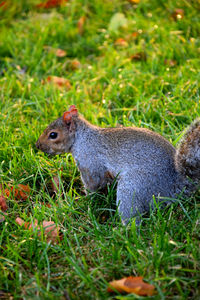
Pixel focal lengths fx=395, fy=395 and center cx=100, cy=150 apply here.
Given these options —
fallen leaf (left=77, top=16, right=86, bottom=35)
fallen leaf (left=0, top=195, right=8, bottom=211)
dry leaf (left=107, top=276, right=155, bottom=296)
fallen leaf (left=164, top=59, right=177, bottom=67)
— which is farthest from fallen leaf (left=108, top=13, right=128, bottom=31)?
dry leaf (left=107, top=276, right=155, bottom=296)

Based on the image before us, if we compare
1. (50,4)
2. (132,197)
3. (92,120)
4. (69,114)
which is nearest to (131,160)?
(132,197)

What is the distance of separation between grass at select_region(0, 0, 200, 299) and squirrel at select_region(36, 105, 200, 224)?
0.10 meters

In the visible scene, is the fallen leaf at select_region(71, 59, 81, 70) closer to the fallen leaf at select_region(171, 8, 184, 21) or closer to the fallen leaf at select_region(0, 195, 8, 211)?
the fallen leaf at select_region(171, 8, 184, 21)

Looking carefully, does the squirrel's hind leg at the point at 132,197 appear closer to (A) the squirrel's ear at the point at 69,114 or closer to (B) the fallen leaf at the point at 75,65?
(A) the squirrel's ear at the point at 69,114

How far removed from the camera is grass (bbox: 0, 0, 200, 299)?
1.75 meters

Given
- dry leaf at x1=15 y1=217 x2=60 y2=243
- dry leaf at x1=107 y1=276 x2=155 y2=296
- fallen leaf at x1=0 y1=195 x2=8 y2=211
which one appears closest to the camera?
dry leaf at x1=107 y1=276 x2=155 y2=296

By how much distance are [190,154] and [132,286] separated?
2.52 feet

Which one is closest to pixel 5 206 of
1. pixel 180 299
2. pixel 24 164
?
pixel 24 164

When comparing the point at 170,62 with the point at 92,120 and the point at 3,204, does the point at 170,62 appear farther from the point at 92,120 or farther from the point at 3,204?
the point at 3,204

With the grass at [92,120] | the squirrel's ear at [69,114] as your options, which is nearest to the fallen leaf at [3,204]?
the grass at [92,120]

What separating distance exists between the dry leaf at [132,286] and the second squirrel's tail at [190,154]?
0.68 meters

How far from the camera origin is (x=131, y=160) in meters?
2.24

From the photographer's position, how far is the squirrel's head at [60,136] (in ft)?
8.26

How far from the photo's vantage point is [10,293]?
5.68 ft
